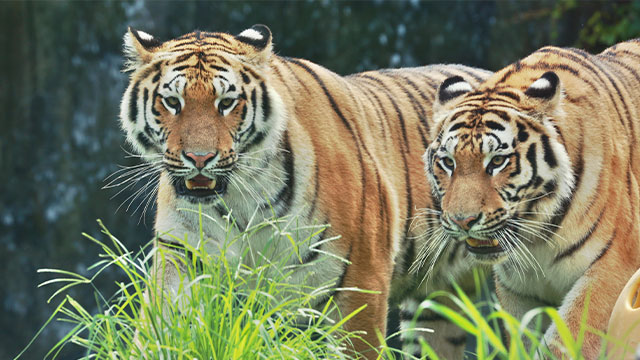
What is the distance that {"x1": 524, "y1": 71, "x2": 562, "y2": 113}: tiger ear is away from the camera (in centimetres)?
321

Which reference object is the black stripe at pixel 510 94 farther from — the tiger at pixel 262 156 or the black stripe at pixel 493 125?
the tiger at pixel 262 156

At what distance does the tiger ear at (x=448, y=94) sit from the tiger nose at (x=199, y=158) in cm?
100

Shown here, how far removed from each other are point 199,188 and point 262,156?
1.07 ft

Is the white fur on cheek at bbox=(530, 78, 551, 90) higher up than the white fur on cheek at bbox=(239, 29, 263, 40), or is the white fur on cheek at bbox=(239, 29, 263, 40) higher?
the white fur on cheek at bbox=(239, 29, 263, 40)

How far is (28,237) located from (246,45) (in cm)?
555

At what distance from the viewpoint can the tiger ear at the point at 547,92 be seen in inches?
126

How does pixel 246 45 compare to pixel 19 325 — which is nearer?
pixel 246 45

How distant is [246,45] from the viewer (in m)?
3.73

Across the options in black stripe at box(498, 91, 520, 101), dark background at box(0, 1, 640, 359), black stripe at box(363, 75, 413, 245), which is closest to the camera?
black stripe at box(498, 91, 520, 101)

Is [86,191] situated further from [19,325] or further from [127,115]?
[127,115]

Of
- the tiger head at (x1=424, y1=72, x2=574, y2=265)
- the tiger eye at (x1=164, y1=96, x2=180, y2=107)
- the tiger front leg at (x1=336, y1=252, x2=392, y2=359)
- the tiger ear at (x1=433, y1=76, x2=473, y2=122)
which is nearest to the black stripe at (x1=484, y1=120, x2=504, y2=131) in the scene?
the tiger head at (x1=424, y1=72, x2=574, y2=265)

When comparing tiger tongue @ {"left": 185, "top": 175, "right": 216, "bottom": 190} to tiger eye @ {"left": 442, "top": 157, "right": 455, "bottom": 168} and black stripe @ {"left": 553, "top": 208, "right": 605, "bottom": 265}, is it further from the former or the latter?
black stripe @ {"left": 553, "top": 208, "right": 605, "bottom": 265}

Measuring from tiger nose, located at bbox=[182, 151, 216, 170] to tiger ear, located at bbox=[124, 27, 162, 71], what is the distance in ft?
2.02

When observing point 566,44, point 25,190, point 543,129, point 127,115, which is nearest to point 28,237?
point 25,190
